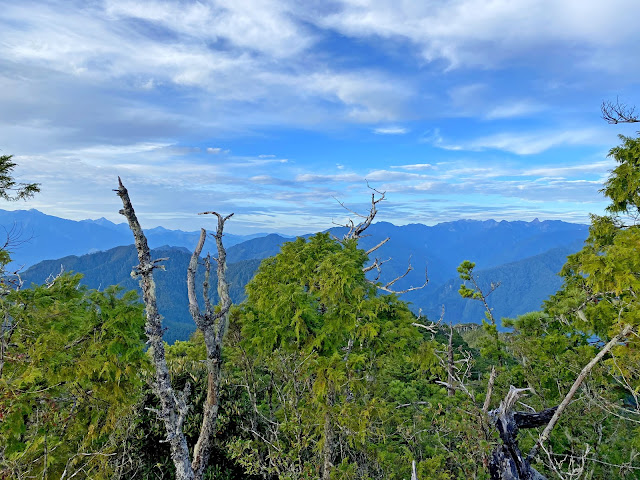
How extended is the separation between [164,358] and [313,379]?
5021 mm

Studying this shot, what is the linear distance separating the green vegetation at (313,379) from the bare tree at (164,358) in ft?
3.30

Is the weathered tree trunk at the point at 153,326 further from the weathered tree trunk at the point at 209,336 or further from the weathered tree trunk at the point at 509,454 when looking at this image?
the weathered tree trunk at the point at 509,454

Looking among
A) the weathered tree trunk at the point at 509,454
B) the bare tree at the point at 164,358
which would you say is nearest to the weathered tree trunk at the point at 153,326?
the bare tree at the point at 164,358

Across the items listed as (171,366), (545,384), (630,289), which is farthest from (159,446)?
(630,289)

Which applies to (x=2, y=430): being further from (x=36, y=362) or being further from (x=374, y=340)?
(x=374, y=340)

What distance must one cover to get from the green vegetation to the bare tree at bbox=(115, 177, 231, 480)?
1007mm

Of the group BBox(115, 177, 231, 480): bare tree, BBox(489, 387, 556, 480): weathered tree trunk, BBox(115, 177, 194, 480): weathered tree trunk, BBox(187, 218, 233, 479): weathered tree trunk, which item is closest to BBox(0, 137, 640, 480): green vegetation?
BBox(489, 387, 556, 480): weathered tree trunk

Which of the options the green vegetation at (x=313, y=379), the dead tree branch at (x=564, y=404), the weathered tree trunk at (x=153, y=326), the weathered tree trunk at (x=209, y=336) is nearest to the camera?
the dead tree branch at (x=564, y=404)

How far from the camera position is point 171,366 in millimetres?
13609

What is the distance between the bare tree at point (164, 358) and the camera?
7.21 meters

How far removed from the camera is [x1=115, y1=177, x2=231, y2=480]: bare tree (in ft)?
23.6

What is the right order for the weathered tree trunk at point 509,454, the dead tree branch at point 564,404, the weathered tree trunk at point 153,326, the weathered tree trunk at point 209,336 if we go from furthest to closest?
1. the weathered tree trunk at point 209,336
2. the weathered tree trunk at point 153,326
3. the dead tree branch at point 564,404
4. the weathered tree trunk at point 509,454

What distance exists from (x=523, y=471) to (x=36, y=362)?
8.84 metres

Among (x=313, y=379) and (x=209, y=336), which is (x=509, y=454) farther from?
(x=209, y=336)
